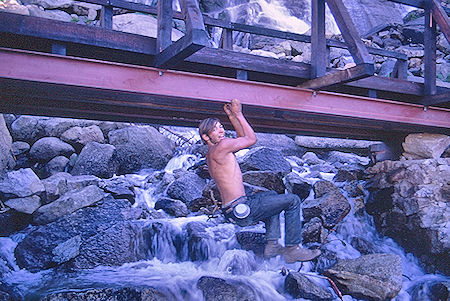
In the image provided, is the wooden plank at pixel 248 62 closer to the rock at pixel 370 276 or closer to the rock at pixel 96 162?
the rock at pixel 370 276

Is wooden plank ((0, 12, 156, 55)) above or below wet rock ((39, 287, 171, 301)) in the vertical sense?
above

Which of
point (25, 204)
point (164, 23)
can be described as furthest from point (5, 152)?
point (164, 23)

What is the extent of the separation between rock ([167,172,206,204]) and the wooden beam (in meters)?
5.54

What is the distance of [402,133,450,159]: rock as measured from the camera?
782cm

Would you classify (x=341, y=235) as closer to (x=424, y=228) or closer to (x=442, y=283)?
(x=424, y=228)

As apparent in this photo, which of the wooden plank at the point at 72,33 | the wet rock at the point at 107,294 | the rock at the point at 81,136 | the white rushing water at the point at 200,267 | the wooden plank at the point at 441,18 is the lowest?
the white rushing water at the point at 200,267

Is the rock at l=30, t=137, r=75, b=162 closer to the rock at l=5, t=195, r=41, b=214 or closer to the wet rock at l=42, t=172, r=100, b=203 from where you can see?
the wet rock at l=42, t=172, r=100, b=203

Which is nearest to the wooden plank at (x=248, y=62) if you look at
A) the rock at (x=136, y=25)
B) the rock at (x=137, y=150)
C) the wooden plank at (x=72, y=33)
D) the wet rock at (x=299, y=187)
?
the wooden plank at (x=72, y=33)

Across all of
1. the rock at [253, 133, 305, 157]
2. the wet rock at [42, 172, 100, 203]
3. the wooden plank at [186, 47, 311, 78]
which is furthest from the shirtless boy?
the rock at [253, 133, 305, 157]

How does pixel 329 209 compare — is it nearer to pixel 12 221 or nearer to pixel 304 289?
pixel 304 289

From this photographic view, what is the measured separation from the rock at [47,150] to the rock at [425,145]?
33.7 ft

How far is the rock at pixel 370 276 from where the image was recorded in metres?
6.00

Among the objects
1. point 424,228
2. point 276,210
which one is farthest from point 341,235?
point 276,210

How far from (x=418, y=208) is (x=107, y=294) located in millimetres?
5748
